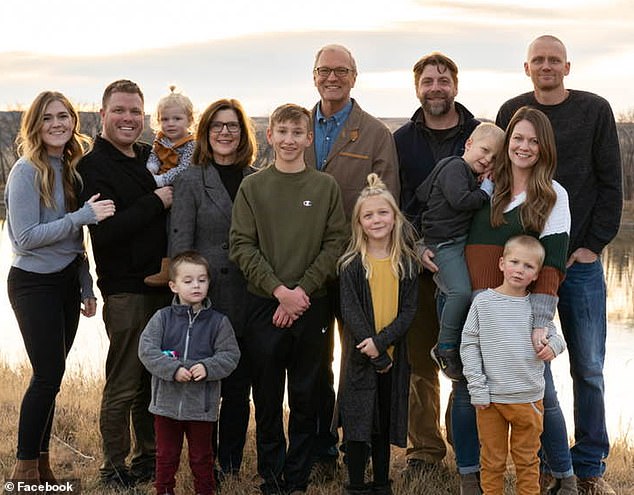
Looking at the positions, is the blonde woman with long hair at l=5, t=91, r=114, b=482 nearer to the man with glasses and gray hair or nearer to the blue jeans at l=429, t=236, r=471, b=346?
the man with glasses and gray hair

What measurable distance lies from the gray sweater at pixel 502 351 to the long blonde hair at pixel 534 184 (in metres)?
0.41

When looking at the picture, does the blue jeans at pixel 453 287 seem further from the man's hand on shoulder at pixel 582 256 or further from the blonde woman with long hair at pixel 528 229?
the man's hand on shoulder at pixel 582 256

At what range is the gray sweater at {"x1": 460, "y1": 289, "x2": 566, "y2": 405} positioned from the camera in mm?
4266

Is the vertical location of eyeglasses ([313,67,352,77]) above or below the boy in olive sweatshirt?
above

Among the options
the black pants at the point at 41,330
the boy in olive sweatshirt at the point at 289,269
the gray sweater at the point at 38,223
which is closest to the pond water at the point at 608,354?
the boy in olive sweatshirt at the point at 289,269

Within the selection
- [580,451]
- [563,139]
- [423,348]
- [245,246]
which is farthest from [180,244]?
[580,451]

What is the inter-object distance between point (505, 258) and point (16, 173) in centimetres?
260

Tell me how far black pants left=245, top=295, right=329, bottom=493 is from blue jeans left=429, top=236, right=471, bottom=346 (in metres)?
0.65

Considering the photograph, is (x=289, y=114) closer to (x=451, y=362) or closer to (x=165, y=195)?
(x=165, y=195)

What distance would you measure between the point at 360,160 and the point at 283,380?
1371mm

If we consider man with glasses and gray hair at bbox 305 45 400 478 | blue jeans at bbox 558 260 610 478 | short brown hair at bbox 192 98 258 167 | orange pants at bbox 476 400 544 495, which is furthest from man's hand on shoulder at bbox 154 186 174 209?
blue jeans at bbox 558 260 610 478

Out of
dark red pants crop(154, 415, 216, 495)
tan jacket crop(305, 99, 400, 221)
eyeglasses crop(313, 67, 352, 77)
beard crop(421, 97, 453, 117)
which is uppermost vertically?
eyeglasses crop(313, 67, 352, 77)

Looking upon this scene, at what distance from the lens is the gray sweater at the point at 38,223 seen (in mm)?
4543

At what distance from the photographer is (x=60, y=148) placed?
188 inches
